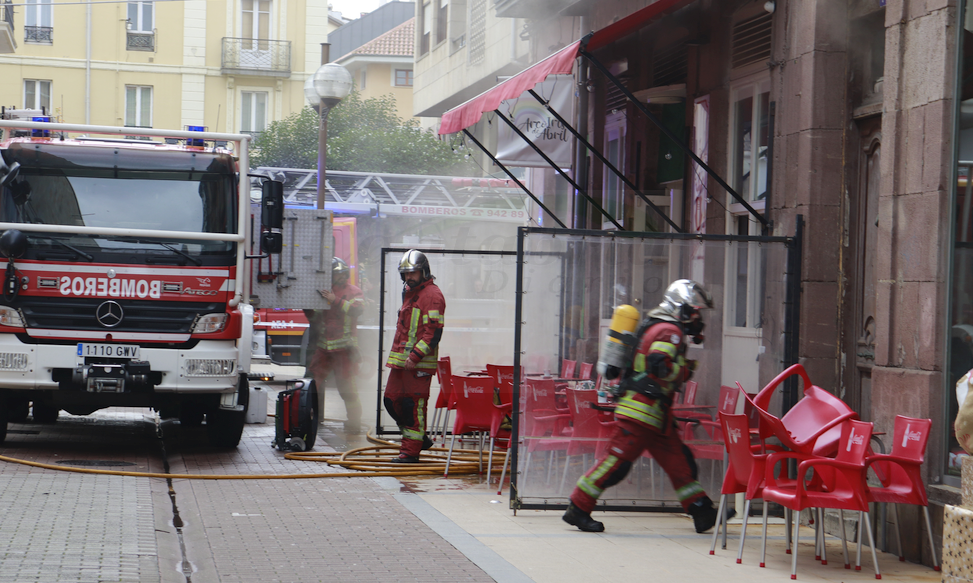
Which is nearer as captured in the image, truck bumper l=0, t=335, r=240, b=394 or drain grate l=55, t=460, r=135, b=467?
drain grate l=55, t=460, r=135, b=467

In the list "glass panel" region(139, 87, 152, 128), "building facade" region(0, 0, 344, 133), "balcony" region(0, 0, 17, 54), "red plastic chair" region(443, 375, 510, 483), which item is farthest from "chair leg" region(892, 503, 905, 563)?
"glass panel" region(139, 87, 152, 128)

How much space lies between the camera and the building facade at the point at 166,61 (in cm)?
3969

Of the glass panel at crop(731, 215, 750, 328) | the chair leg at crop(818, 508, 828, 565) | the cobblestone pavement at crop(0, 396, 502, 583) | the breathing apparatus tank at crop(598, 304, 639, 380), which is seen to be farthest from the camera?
the glass panel at crop(731, 215, 750, 328)

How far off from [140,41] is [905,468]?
38242 mm

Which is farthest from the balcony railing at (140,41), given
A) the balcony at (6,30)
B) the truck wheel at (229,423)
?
the truck wheel at (229,423)

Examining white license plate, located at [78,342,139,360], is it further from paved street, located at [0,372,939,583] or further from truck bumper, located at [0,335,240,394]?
paved street, located at [0,372,939,583]

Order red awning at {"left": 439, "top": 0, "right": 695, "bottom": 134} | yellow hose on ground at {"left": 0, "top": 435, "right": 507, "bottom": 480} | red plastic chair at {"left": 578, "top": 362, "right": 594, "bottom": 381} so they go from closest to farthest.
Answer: red awning at {"left": 439, "top": 0, "right": 695, "bottom": 134}, red plastic chair at {"left": 578, "top": 362, "right": 594, "bottom": 381}, yellow hose on ground at {"left": 0, "top": 435, "right": 507, "bottom": 480}

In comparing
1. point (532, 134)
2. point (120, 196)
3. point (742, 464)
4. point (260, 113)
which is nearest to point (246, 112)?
point (260, 113)

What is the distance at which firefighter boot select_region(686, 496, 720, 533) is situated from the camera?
7.61 meters

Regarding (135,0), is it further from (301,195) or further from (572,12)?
(572,12)

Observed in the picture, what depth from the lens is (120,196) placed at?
1028 centimetres

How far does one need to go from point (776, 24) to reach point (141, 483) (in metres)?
6.28

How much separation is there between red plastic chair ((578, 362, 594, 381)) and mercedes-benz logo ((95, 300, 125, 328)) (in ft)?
13.9

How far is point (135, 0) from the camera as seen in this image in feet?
126
